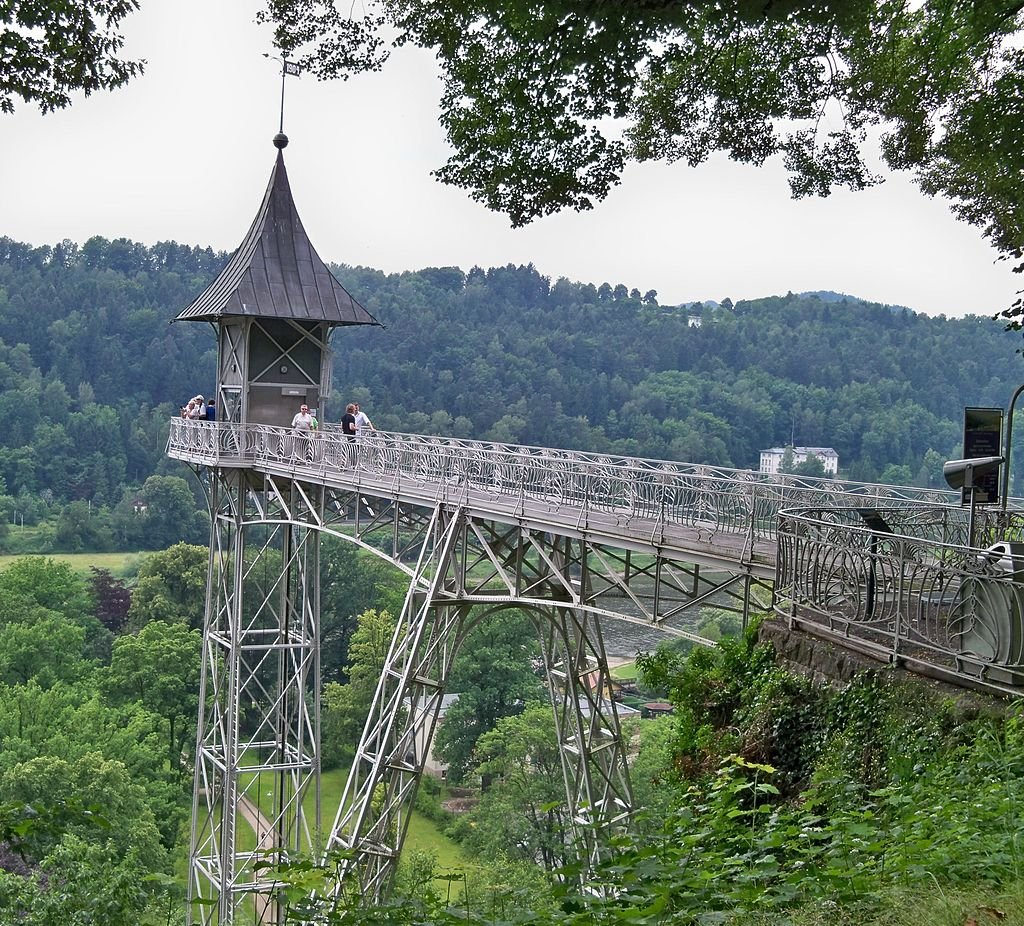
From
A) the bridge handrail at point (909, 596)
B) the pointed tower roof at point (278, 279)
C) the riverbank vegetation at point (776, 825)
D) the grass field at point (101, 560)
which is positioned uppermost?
the pointed tower roof at point (278, 279)

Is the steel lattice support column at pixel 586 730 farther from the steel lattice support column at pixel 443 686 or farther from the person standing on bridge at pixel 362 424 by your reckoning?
the person standing on bridge at pixel 362 424

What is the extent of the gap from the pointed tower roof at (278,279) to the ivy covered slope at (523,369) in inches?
1625

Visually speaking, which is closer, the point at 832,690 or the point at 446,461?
the point at 832,690

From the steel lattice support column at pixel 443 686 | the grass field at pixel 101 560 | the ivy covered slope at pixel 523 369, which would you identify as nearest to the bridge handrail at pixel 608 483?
the steel lattice support column at pixel 443 686

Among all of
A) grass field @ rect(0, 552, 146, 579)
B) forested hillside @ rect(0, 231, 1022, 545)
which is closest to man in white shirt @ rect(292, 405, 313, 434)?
forested hillside @ rect(0, 231, 1022, 545)

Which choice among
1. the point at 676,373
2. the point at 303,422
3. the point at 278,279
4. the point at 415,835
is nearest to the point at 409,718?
the point at 303,422

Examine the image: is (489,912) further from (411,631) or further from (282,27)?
(411,631)

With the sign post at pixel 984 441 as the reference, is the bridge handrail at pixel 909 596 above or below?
below

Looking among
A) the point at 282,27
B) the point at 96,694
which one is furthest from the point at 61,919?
the point at 96,694

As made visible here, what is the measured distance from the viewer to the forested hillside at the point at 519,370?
205ft

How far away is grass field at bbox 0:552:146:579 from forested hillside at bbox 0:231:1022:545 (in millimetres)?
1984

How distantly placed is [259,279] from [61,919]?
1167 centimetres

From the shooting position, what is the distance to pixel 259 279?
63.3 ft

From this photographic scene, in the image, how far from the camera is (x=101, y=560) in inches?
2586
